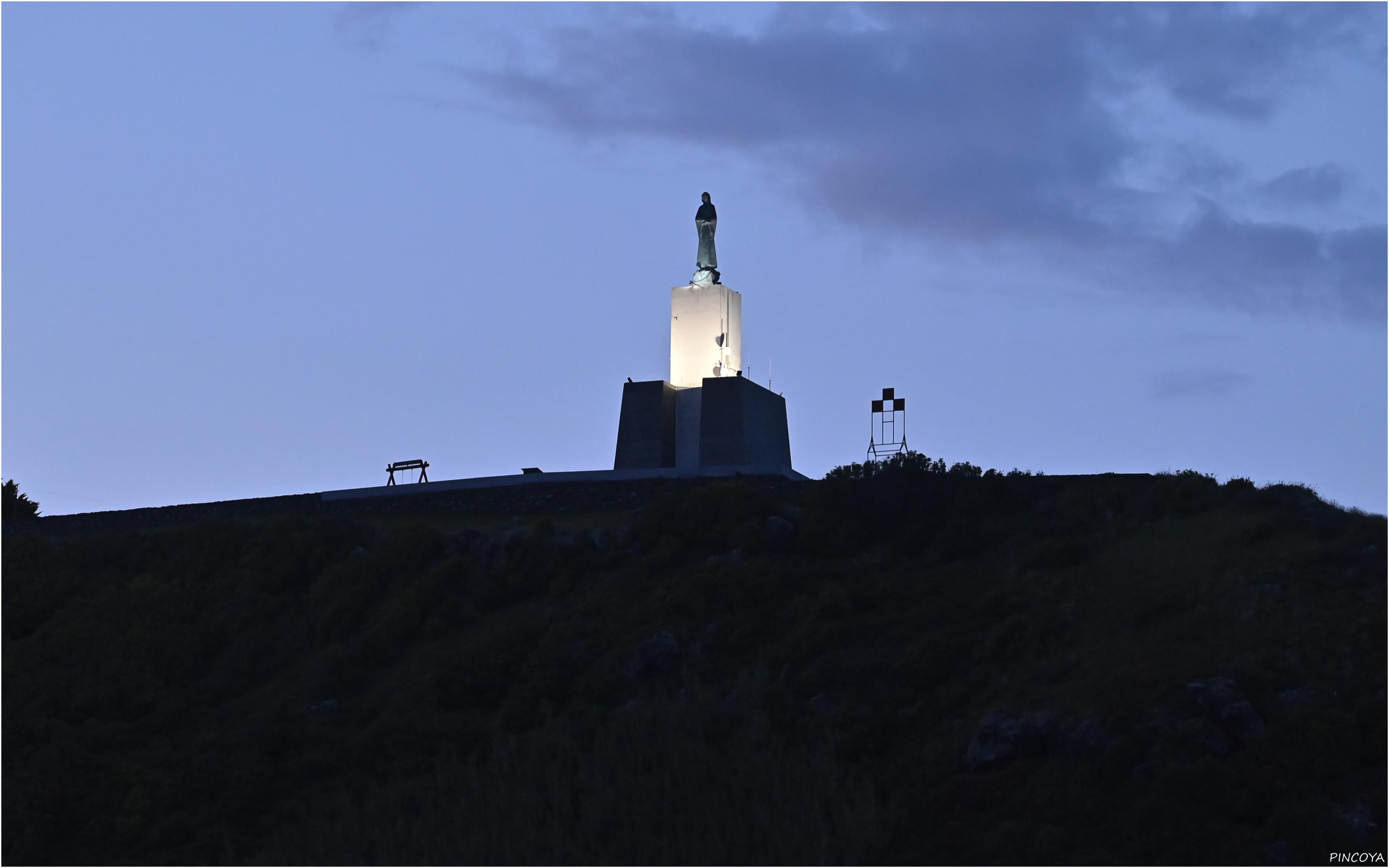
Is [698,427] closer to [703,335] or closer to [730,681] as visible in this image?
[703,335]

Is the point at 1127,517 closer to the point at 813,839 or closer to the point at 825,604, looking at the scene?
the point at 825,604

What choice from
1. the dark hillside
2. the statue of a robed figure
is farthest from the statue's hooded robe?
the dark hillside

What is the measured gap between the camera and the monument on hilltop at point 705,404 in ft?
110

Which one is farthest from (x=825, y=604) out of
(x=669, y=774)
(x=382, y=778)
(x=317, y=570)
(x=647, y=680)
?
(x=317, y=570)

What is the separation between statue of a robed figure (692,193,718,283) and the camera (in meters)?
36.8

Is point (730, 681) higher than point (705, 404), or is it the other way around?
point (705, 404)

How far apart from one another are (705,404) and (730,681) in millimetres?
11636

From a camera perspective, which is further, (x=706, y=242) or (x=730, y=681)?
(x=706, y=242)

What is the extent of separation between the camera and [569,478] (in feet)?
106

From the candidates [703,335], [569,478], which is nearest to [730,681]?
[569,478]

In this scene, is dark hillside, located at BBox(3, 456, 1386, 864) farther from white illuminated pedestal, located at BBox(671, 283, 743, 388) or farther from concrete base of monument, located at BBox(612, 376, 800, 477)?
white illuminated pedestal, located at BBox(671, 283, 743, 388)

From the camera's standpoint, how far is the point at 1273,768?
724 inches

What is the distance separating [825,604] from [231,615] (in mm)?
10732

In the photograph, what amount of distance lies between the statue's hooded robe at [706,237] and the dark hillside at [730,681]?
8.41 meters
